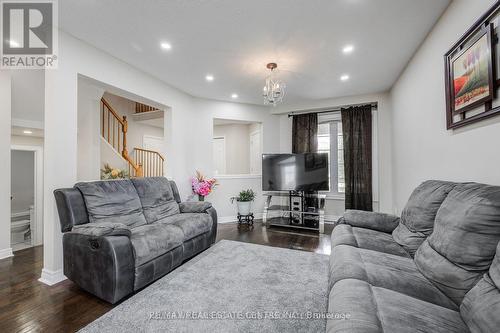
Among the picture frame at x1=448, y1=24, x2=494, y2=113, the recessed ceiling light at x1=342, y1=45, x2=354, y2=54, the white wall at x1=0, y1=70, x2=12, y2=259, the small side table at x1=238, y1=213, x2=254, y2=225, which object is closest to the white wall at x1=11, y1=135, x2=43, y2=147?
the white wall at x1=0, y1=70, x2=12, y2=259

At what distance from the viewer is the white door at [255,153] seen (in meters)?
5.45

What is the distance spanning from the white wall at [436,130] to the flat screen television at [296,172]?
1288 mm

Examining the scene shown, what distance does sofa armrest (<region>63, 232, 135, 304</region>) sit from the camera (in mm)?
1740

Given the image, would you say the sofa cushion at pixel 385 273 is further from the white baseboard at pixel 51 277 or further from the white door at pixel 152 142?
the white door at pixel 152 142

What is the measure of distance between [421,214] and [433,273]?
570 millimetres

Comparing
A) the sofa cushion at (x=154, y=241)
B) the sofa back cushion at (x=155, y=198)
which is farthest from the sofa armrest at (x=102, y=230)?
the sofa back cushion at (x=155, y=198)

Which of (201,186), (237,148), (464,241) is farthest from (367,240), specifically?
(237,148)

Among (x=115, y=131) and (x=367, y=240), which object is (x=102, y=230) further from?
(x=115, y=131)

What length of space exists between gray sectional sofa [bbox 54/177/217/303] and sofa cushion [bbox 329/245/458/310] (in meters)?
1.64

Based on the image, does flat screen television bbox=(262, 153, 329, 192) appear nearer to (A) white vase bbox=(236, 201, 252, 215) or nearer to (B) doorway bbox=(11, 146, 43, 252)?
(A) white vase bbox=(236, 201, 252, 215)

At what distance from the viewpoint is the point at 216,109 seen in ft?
15.2

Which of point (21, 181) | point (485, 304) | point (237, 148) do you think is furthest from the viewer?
point (237, 148)

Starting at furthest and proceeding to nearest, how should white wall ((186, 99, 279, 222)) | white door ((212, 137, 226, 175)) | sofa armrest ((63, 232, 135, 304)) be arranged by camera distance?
white door ((212, 137, 226, 175)) < white wall ((186, 99, 279, 222)) < sofa armrest ((63, 232, 135, 304))

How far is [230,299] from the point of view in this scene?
1.84m
